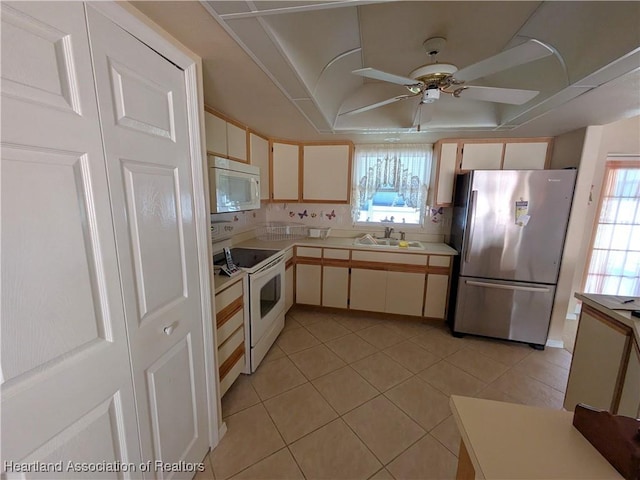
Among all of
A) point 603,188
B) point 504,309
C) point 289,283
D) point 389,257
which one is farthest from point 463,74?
point 603,188

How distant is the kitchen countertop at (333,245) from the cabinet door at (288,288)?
311mm

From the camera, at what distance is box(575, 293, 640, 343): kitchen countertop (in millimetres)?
1231

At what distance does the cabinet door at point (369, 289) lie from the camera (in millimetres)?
3029

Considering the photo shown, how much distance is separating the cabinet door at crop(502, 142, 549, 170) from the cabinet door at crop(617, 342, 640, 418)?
7.00ft

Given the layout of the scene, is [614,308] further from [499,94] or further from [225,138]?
[225,138]

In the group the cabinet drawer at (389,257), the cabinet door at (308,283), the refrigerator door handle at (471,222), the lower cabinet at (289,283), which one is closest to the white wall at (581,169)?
the refrigerator door handle at (471,222)

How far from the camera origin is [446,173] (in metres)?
2.94

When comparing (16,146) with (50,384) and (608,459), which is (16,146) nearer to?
(50,384)

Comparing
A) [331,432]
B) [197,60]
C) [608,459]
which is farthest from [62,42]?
[331,432]

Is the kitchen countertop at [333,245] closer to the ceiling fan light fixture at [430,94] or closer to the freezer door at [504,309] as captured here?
the freezer door at [504,309]

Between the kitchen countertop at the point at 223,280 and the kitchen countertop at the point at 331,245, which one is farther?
the kitchen countertop at the point at 331,245

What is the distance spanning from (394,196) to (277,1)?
2.71 metres

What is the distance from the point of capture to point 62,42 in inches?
27.4

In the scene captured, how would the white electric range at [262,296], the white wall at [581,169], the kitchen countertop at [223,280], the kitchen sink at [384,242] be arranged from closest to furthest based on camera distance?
the kitchen countertop at [223,280]
the white electric range at [262,296]
the white wall at [581,169]
the kitchen sink at [384,242]
